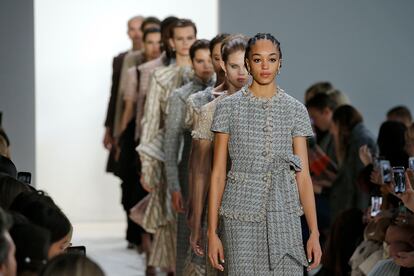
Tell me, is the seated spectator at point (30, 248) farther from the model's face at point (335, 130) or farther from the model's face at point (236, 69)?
the model's face at point (335, 130)

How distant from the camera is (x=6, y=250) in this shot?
346cm

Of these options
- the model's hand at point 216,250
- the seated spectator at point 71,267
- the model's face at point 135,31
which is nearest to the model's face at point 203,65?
the model's hand at point 216,250

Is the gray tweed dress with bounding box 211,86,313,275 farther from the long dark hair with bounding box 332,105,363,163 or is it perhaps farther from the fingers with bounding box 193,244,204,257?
the long dark hair with bounding box 332,105,363,163

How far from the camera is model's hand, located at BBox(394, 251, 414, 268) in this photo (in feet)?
19.3

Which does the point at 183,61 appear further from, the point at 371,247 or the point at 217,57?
the point at 371,247

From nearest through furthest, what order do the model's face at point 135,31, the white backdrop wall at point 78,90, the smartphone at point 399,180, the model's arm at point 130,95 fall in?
1. the smartphone at point 399,180
2. the model's arm at point 130,95
3. the model's face at point 135,31
4. the white backdrop wall at point 78,90

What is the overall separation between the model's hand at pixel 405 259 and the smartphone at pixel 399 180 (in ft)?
1.02

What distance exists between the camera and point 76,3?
12.6 metres

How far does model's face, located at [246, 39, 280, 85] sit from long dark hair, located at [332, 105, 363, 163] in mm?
3775

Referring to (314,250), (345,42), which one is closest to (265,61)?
(314,250)

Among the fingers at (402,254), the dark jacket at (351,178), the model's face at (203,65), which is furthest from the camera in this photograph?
the dark jacket at (351,178)

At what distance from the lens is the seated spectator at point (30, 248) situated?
12.4 feet

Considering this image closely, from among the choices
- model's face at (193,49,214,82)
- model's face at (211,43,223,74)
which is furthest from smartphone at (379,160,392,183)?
model's face at (211,43,223,74)

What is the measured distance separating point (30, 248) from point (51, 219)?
327 millimetres
